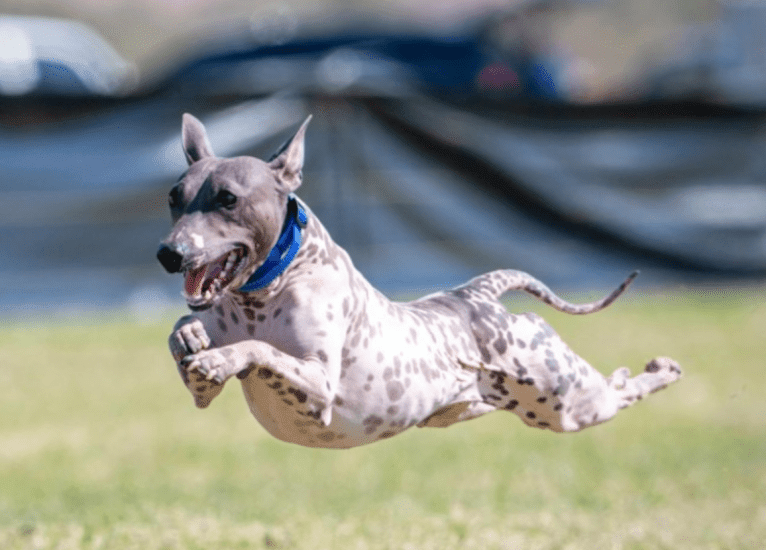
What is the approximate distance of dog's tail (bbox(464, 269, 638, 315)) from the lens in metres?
3.77

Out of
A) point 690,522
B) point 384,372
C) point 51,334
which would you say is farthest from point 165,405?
point 384,372

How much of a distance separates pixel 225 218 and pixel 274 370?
0.38m

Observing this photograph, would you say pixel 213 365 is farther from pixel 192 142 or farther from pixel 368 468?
pixel 368 468

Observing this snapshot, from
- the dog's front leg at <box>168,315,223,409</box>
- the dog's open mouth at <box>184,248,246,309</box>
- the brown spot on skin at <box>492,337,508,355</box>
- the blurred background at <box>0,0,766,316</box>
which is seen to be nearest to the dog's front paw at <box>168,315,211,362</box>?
the dog's front leg at <box>168,315,223,409</box>

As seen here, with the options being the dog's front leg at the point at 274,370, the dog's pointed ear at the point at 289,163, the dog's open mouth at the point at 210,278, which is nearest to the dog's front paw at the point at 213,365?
the dog's front leg at the point at 274,370

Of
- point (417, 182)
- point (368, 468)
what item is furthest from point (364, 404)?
point (417, 182)

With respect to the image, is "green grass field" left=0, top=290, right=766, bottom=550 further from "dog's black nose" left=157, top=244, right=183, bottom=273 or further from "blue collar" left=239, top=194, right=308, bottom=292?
"dog's black nose" left=157, top=244, right=183, bottom=273

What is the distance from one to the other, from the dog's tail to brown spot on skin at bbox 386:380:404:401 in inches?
22.1

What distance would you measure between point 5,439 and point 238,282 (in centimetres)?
507

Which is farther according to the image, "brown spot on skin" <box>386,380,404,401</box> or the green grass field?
the green grass field

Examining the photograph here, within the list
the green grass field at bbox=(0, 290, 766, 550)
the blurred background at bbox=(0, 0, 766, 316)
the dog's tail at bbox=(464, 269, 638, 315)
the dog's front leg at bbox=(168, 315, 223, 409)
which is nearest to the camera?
the dog's front leg at bbox=(168, 315, 223, 409)

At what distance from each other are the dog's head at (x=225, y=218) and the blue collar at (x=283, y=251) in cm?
3

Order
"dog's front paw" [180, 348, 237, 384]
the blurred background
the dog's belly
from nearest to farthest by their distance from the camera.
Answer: "dog's front paw" [180, 348, 237, 384] → the dog's belly → the blurred background

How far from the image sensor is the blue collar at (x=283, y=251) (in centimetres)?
315
